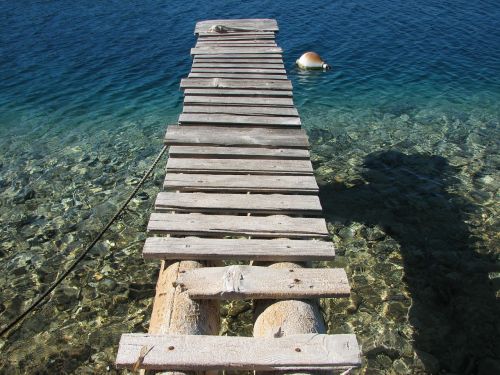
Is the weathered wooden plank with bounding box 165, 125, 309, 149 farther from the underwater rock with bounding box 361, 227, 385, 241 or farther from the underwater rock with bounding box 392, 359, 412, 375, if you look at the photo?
the underwater rock with bounding box 392, 359, 412, 375

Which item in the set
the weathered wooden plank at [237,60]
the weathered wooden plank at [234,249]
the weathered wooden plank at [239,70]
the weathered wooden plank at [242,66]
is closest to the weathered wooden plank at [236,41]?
the weathered wooden plank at [237,60]

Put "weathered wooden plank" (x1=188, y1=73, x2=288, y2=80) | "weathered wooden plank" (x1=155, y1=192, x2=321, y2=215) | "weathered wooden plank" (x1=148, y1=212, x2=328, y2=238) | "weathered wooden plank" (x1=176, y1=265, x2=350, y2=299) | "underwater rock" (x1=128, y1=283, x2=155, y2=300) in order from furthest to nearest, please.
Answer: "weathered wooden plank" (x1=188, y1=73, x2=288, y2=80)
"underwater rock" (x1=128, y1=283, x2=155, y2=300)
"weathered wooden plank" (x1=155, y1=192, x2=321, y2=215)
"weathered wooden plank" (x1=148, y1=212, x2=328, y2=238)
"weathered wooden plank" (x1=176, y1=265, x2=350, y2=299)

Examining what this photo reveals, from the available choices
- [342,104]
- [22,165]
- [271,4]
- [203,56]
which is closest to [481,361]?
[203,56]

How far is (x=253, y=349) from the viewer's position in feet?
15.3

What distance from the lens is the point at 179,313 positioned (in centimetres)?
519

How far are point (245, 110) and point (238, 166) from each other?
238 cm

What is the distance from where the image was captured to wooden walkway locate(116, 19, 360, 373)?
4.62 metres

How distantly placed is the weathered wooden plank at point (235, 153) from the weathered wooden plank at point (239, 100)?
2.05 metres

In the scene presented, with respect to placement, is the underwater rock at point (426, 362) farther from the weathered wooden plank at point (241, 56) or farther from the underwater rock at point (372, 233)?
the weathered wooden plank at point (241, 56)

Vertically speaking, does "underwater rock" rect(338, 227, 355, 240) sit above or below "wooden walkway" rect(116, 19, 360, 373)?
below

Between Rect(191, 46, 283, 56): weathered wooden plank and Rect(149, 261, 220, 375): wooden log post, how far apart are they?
878 cm

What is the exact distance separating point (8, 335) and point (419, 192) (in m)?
10.5

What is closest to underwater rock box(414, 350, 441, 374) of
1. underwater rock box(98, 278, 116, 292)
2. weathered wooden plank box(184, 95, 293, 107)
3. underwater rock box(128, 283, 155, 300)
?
underwater rock box(128, 283, 155, 300)

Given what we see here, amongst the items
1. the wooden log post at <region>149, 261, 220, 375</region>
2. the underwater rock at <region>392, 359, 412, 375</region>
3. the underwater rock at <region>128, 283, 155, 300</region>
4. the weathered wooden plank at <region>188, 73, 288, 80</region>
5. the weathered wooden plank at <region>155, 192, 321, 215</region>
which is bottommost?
the underwater rock at <region>392, 359, 412, 375</region>
